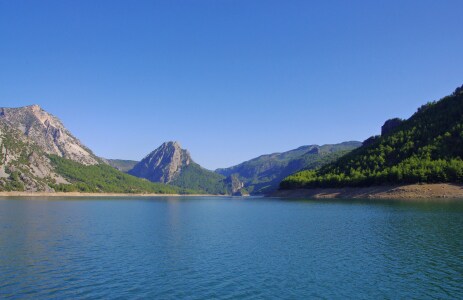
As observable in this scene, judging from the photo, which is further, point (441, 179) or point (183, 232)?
point (441, 179)

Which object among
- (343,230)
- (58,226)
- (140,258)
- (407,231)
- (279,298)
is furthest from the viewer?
(58,226)

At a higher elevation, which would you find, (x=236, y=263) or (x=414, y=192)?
(x=414, y=192)

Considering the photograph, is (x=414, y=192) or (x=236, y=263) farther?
(x=414, y=192)

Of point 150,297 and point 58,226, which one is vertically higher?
point 58,226

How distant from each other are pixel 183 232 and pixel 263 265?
30.2 metres

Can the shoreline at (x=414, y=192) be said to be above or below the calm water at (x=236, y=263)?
above

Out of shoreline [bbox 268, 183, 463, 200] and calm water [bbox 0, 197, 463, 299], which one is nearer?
calm water [bbox 0, 197, 463, 299]

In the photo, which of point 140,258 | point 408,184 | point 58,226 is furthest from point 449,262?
point 408,184

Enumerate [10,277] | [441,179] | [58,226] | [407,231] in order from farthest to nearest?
1. [441,179]
2. [58,226]
3. [407,231]
4. [10,277]

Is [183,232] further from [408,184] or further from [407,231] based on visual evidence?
[408,184]

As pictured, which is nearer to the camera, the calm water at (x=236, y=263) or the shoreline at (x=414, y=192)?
the calm water at (x=236, y=263)

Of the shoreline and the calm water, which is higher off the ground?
the shoreline

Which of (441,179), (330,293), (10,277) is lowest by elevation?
(330,293)

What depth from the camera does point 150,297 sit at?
30.3m
